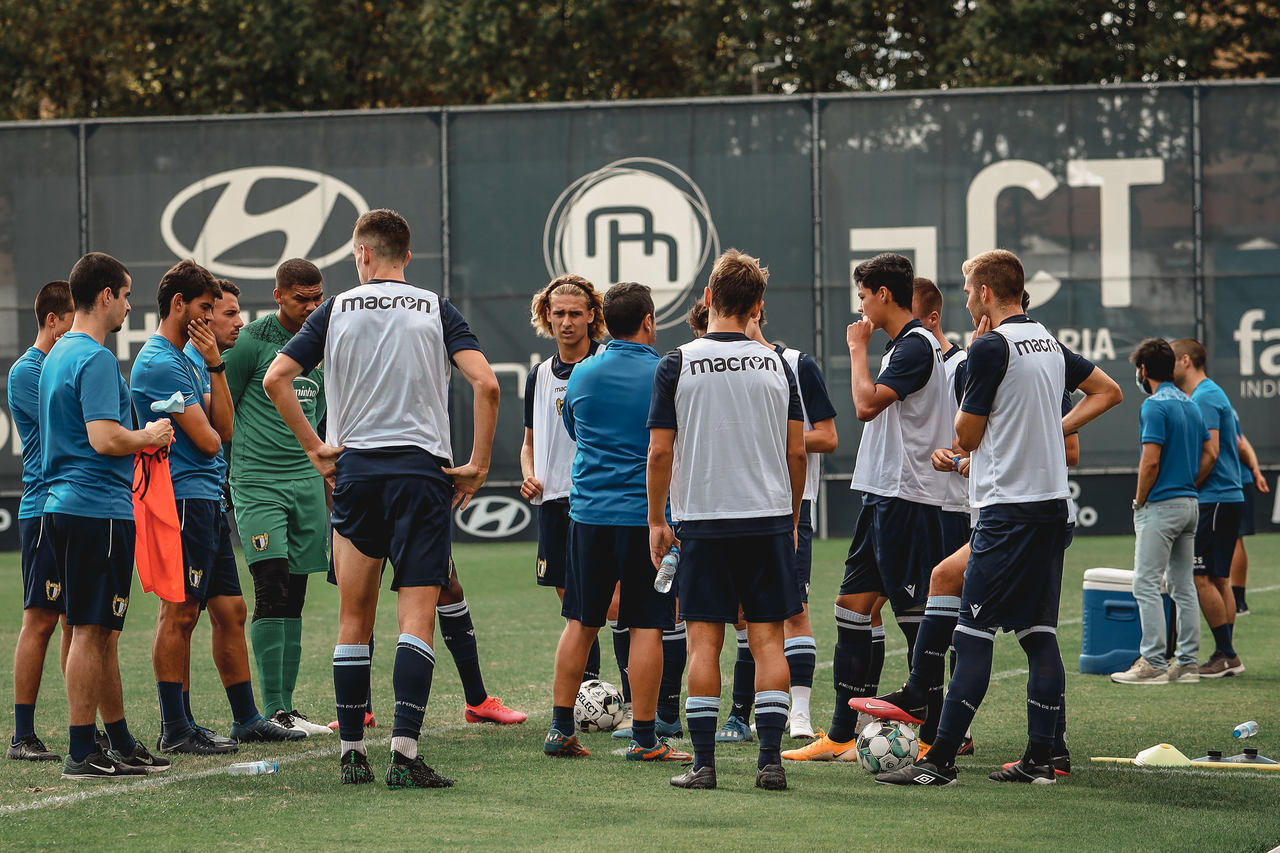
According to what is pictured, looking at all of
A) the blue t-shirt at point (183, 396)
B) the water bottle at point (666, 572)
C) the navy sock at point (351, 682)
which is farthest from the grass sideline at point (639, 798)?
the blue t-shirt at point (183, 396)

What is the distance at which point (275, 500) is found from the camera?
296 inches

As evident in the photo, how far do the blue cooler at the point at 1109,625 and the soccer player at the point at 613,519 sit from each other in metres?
3.67

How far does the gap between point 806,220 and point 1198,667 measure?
1138 cm

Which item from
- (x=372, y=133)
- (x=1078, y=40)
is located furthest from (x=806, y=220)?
(x=1078, y=40)

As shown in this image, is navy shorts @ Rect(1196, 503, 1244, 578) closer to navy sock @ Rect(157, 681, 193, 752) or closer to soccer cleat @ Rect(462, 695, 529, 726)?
soccer cleat @ Rect(462, 695, 529, 726)

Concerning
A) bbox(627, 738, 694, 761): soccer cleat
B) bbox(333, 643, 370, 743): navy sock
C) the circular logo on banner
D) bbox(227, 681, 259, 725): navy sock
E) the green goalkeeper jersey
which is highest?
the circular logo on banner

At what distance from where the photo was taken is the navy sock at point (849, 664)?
22.0 feet

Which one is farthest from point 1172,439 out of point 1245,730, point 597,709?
point 597,709

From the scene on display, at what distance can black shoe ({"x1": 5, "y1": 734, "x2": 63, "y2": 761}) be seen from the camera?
6.68 meters

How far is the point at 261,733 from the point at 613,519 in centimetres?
205

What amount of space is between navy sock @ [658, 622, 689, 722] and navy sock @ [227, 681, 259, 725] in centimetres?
190

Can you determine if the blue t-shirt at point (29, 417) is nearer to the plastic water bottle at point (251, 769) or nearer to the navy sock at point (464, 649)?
the plastic water bottle at point (251, 769)

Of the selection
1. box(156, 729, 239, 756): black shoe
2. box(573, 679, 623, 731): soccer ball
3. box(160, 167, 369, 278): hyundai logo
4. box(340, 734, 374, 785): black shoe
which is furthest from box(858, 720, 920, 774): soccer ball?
box(160, 167, 369, 278): hyundai logo

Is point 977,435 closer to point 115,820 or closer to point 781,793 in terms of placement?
point 781,793
